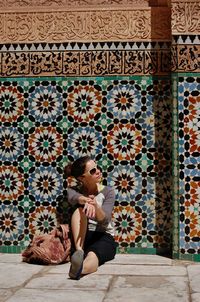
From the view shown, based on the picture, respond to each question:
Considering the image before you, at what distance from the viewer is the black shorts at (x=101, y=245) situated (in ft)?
11.1

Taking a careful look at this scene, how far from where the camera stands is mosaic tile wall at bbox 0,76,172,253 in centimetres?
381

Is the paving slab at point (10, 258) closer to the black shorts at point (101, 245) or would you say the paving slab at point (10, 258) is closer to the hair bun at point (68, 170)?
the black shorts at point (101, 245)

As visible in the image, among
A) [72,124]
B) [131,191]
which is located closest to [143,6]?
[72,124]

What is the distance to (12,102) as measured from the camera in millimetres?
3932

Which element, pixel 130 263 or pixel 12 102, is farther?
pixel 12 102

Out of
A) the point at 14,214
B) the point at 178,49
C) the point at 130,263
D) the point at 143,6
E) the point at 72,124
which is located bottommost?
the point at 130,263

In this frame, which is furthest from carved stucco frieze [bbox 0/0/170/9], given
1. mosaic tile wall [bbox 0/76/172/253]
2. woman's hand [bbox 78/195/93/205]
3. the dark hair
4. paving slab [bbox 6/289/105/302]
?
paving slab [bbox 6/289/105/302]

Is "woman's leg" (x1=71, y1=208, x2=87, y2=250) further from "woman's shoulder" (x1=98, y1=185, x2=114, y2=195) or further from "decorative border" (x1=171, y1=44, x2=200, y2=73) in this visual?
"decorative border" (x1=171, y1=44, x2=200, y2=73)

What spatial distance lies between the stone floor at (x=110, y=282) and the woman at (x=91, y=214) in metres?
0.10

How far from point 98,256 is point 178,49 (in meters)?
1.41

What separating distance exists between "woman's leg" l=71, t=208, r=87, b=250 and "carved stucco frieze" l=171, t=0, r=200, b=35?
1302 millimetres

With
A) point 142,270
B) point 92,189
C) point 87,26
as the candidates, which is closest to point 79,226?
point 92,189

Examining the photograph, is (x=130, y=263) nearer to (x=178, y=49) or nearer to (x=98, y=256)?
(x=98, y=256)

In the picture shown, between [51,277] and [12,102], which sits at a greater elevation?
[12,102]
